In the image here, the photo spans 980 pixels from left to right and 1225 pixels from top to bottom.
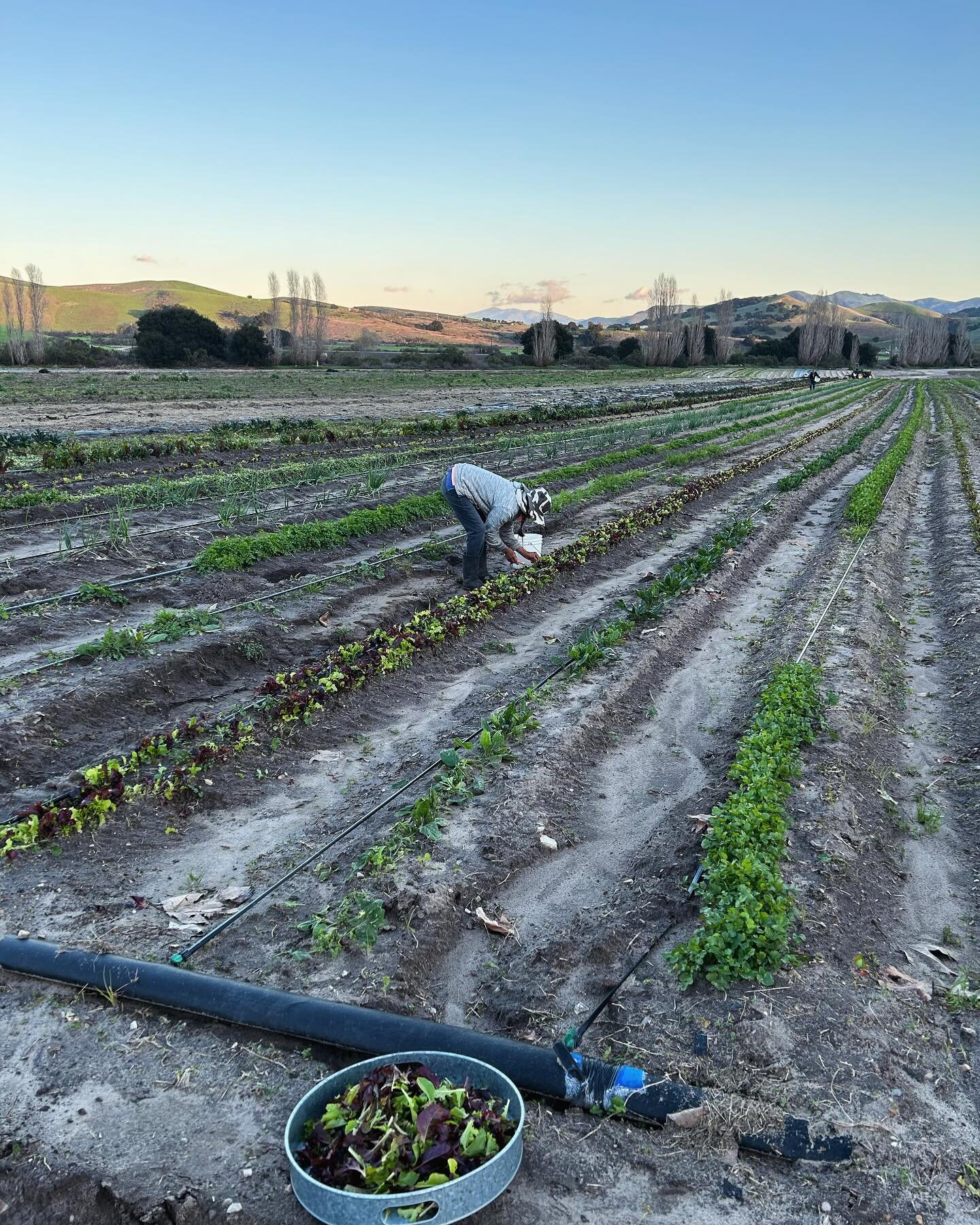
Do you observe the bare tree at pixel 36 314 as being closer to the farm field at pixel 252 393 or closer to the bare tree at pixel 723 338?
the farm field at pixel 252 393

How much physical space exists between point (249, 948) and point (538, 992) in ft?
4.48

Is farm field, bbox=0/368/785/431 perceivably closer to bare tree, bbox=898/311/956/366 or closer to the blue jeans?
the blue jeans

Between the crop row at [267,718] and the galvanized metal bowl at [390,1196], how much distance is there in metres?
2.63

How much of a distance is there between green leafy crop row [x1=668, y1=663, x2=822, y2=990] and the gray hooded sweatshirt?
11.0 feet

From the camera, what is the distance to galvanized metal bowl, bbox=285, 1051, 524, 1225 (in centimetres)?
267

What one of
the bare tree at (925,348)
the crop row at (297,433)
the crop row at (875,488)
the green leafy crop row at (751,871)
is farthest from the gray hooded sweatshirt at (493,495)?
the bare tree at (925,348)

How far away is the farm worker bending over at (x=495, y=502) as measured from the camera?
344 inches

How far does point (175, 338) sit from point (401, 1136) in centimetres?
6050

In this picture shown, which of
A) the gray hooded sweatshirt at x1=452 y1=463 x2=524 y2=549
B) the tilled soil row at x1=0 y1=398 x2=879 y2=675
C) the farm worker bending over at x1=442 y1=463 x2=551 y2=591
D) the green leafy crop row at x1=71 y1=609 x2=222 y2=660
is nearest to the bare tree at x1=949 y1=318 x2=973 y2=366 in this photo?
the tilled soil row at x1=0 y1=398 x2=879 y2=675

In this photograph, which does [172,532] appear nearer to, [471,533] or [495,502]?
[471,533]

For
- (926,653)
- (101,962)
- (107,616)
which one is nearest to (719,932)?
(101,962)

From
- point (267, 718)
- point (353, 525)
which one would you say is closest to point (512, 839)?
point (267, 718)

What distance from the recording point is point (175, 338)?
56812 millimetres

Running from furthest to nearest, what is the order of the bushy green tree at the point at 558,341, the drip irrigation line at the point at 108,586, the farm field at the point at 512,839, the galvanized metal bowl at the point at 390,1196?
1. the bushy green tree at the point at 558,341
2. the drip irrigation line at the point at 108,586
3. the farm field at the point at 512,839
4. the galvanized metal bowl at the point at 390,1196
